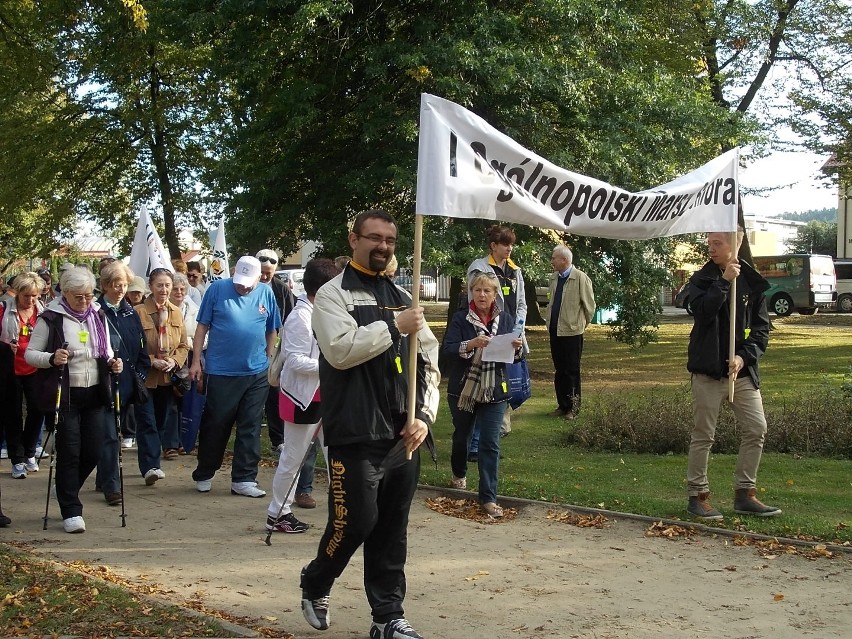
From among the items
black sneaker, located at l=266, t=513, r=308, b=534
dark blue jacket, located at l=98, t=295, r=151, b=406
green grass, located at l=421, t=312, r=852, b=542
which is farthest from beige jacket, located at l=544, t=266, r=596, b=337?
black sneaker, located at l=266, t=513, r=308, b=534

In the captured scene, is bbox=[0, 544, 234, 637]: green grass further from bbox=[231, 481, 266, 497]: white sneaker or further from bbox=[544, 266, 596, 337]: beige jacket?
bbox=[544, 266, 596, 337]: beige jacket

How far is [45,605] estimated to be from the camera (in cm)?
553

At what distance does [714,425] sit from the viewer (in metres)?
7.57

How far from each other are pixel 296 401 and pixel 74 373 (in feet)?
5.49

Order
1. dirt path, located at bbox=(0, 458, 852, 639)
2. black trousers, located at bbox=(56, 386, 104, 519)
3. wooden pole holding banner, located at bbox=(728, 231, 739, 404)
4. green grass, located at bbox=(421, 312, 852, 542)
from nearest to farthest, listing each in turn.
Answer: dirt path, located at bbox=(0, 458, 852, 639) → wooden pole holding banner, located at bbox=(728, 231, 739, 404) → black trousers, located at bbox=(56, 386, 104, 519) → green grass, located at bbox=(421, 312, 852, 542)

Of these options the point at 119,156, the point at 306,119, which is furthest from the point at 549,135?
the point at 119,156

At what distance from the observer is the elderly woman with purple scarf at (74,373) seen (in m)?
7.55

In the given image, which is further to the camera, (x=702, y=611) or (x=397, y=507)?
(x=702, y=611)

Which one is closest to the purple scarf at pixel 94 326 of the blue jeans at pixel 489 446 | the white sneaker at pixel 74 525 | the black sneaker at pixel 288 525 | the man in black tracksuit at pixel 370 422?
the white sneaker at pixel 74 525

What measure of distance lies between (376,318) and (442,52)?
1107 cm

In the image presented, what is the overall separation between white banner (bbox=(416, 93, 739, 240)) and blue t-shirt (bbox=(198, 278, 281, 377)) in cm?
316

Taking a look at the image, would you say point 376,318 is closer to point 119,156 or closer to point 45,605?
point 45,605

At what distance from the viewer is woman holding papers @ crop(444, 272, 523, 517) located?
792cm

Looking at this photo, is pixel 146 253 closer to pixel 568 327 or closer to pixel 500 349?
pixel 568 327
